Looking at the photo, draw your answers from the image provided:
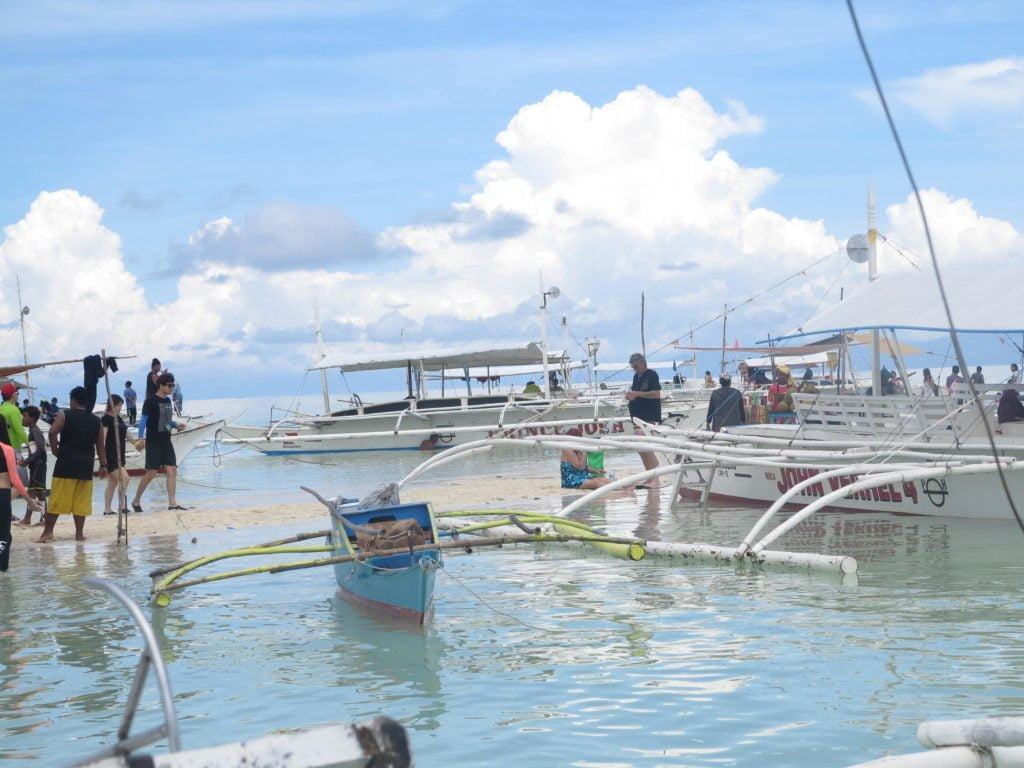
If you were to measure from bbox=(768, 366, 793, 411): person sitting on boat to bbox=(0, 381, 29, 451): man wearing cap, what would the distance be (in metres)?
11.4

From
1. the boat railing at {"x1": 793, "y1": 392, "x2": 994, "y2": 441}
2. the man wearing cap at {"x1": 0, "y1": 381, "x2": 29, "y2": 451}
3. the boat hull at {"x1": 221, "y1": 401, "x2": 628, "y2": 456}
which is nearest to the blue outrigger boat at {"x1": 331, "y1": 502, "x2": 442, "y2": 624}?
the boat railing at {"x1": 793, "y1": 392, "x2": 994, "y2": 441}

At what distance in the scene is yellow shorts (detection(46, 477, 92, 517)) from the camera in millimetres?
13852

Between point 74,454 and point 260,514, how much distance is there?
4560 mm

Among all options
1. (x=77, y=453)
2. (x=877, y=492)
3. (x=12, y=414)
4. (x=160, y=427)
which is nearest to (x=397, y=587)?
(x=77, y=453)

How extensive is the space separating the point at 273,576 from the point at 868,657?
6550 mm

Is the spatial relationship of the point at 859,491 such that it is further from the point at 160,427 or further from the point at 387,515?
the point at 160,427

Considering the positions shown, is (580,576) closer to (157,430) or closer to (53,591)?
(53,591)

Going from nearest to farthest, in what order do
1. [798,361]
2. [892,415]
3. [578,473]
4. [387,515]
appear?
[387,515] → [892,415] → [578,473] → [798,361]

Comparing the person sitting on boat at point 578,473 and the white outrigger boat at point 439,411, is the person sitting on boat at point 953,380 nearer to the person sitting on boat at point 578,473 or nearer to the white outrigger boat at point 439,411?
the person sitting on boat at point 578,473

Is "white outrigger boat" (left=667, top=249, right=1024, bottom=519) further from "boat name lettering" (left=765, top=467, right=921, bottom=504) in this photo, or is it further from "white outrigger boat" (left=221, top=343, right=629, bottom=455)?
"white outrigger boat" (left=221, top=343, right=629, bottom=455)

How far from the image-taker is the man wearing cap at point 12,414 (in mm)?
14555

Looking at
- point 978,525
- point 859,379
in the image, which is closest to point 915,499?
point 978,525

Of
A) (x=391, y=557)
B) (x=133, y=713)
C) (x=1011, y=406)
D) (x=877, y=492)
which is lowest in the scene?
(x=877, y=492)

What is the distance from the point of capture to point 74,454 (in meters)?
13.5
